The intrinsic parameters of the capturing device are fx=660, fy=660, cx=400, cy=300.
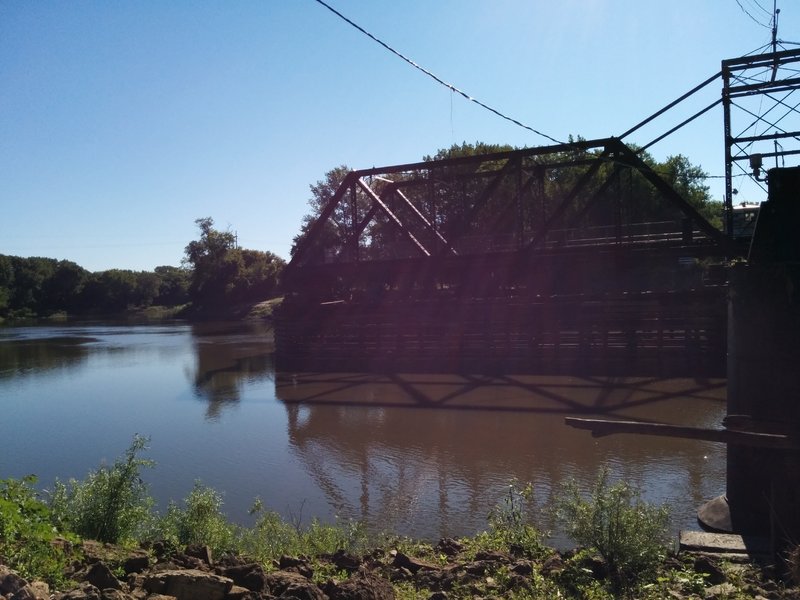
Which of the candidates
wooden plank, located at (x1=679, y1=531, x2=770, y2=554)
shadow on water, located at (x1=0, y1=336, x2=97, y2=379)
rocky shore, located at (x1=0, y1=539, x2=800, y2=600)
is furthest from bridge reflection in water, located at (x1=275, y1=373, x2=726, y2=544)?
shadow on water, located at (x1=0, y1=336, x2=97, y2=379)

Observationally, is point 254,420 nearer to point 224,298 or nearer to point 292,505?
point 292,505

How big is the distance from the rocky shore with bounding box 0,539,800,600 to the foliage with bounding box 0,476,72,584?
19 cm

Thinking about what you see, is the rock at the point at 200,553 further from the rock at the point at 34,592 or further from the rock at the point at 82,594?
the rock at the point at 34,592

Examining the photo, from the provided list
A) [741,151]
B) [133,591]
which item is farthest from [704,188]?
[133,591]

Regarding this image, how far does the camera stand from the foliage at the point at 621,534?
18.2 ft

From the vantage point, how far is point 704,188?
68875 millimetres

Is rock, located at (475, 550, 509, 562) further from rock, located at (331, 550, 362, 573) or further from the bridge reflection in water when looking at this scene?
the bridge reflection in water

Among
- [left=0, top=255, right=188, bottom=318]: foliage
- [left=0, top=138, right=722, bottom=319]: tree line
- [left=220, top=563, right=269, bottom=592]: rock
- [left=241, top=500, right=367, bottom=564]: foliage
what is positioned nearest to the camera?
[left=220, top=563, right=269, bottom=592]: rock

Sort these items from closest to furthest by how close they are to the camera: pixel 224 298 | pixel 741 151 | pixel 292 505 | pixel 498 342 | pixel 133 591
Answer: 1. pixel 133 591
2. pixel 292 505
3. pixel 741 151
4. pixel 498 342
5. pixel 224 298

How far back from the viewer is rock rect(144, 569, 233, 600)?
500 centimetres

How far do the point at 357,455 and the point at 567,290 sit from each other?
27.7 metres

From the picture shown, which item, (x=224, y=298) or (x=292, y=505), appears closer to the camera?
(x=292, y=505)

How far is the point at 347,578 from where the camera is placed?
19.1 ft

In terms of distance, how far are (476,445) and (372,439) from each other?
8.44 ft
